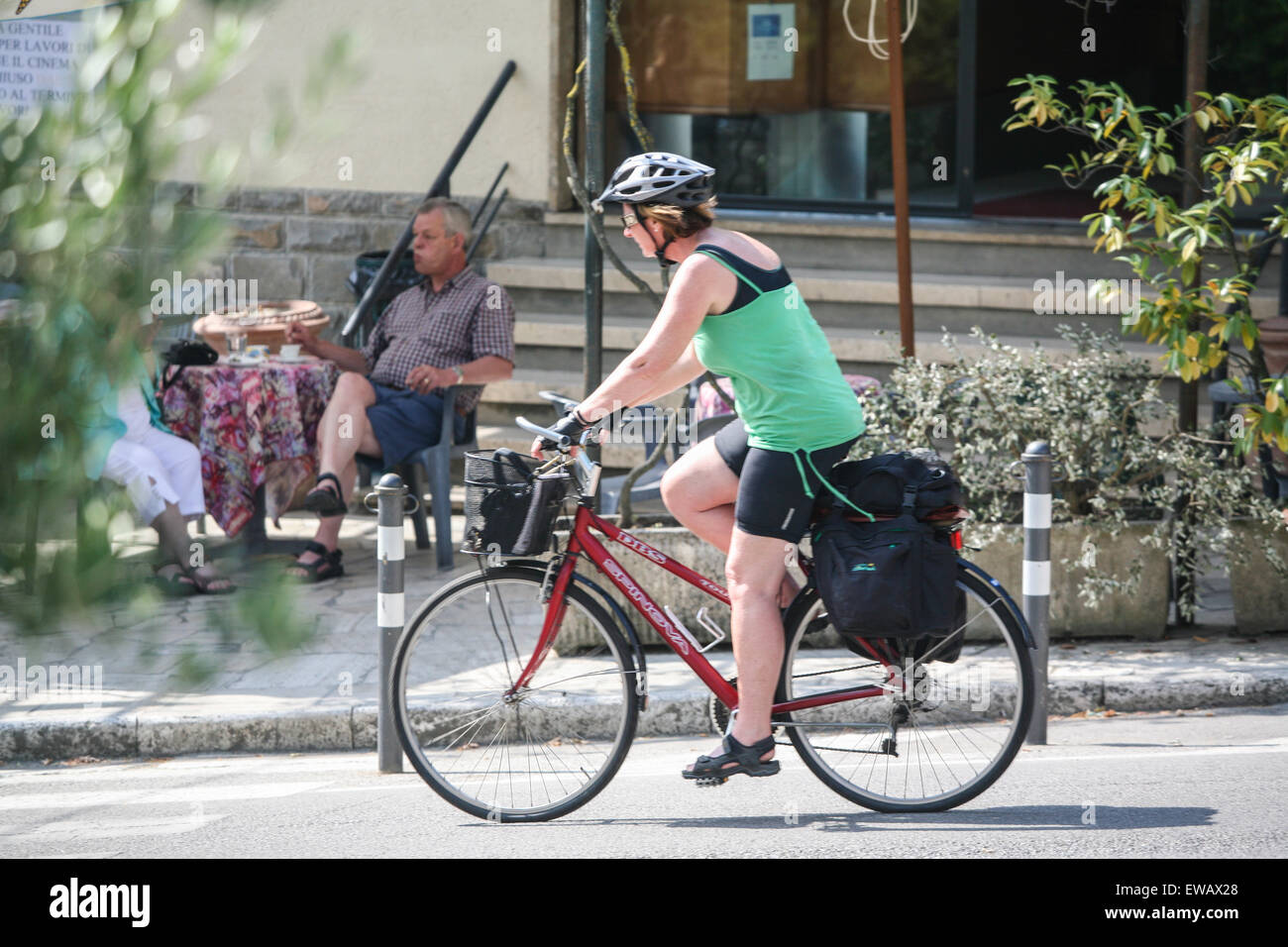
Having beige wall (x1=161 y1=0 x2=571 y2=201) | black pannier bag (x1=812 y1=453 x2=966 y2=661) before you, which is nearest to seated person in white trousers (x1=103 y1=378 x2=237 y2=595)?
black pannier bag (x1=812 y1=453 x2=966 y2=661)

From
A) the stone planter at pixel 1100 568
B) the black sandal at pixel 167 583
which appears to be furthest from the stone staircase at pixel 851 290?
the black sandal at pixel 167 583

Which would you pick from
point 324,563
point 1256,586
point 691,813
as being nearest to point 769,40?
point 324,563

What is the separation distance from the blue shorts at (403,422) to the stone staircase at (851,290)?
1.60 meters

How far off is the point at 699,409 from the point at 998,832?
3.39m

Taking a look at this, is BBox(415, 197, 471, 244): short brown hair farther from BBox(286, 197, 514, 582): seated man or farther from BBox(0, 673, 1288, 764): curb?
BBox(0, 673, 1288, 764): curb

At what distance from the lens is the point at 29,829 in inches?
184

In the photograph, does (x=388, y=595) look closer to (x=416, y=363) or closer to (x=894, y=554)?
(x=894, y=554)

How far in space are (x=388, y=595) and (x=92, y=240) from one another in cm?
385

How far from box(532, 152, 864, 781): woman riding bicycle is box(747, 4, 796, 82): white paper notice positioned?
738 centimetres

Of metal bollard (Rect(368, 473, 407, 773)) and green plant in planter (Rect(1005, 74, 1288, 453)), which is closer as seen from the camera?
metal bollard (Rect(368, 473, 407, 773))

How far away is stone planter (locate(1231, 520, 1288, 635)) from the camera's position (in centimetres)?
630

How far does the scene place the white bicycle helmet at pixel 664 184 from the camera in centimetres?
428

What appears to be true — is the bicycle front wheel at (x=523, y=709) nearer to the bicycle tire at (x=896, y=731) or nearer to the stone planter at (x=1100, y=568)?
the bicycle tire at (x=896, y=731)

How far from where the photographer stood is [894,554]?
14.1 feet
